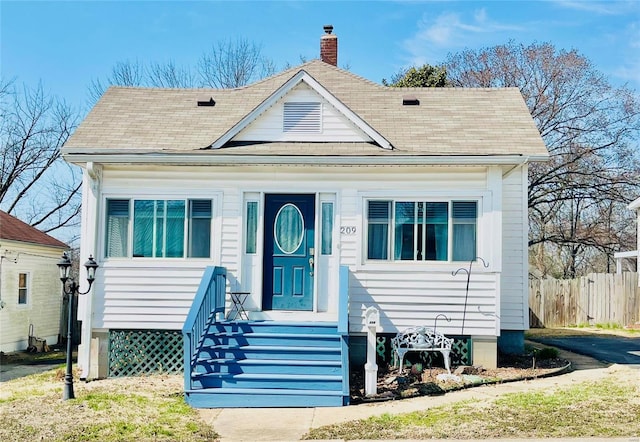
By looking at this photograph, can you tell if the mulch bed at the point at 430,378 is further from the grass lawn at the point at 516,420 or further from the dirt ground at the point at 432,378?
the grass lawn at the point at 516,420

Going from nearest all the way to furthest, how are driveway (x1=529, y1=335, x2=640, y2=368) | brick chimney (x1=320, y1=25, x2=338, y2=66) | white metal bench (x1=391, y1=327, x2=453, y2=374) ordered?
white metal bench (x1=391, y1=327, x2=453, y2=374)
driveway (x1=529, y1=335, x2=640, y2=368)
brick chimney (x1=320, y1=25, x2=338, y2=66)

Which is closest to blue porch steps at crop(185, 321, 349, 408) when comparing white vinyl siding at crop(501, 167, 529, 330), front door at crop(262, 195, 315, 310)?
front door at crop(262, 195, 315, 310)

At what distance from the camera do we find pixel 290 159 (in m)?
11.6

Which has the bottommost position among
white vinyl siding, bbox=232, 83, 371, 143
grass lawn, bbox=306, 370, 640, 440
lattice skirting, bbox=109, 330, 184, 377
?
grass lawn, bbox=306, 370, 640, 440

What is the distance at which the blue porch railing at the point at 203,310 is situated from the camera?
375 inches

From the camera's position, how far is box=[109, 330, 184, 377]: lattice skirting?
11.8 metres

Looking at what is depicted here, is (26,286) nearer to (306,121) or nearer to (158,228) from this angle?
(158,228)

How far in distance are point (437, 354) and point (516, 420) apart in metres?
3.65

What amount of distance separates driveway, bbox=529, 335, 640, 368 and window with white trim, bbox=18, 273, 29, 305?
1369 centimetres

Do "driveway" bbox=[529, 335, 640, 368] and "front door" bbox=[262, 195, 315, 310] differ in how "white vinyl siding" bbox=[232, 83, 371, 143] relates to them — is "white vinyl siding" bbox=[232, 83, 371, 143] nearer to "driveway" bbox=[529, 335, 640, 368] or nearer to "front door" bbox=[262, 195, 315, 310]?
"front door" bbox=[262, 195, 315, 310]

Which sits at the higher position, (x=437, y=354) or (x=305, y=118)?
(x=305, y=118)

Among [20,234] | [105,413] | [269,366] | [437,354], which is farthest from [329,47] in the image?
[105,413]

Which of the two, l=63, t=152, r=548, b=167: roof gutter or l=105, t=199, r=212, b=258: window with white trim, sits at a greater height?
l=63, t=152, r=548, b=167: roof gutter

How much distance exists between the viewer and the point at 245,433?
8.11 m
